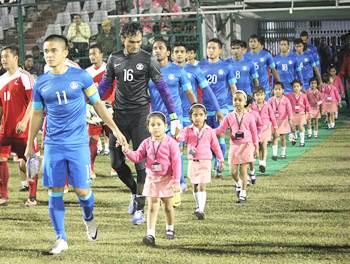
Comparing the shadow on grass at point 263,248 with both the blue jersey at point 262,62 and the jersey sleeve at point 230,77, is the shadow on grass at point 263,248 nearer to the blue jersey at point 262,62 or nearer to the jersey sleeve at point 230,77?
the jersey sleeve at point 230,77

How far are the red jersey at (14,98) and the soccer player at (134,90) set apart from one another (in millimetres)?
1927

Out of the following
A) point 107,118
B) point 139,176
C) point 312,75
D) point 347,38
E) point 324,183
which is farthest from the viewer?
point 347,38

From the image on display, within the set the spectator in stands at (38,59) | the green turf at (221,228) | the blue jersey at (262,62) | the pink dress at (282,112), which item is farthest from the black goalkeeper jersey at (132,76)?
the spectator in stands at (38,59)

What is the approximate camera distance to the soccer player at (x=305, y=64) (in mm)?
22719

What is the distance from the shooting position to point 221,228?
35.8ft

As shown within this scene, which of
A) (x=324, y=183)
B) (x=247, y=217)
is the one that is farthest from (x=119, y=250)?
(x=324, y=183)

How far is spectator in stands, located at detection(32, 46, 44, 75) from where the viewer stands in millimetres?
23987

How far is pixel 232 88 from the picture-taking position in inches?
613

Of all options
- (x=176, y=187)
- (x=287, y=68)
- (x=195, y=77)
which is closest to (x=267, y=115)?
(x=195, y=77)

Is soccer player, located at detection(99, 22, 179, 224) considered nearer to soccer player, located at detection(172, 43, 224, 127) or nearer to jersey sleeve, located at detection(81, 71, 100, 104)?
jersey sleeve, located at detection(81, 71, 100, 104)

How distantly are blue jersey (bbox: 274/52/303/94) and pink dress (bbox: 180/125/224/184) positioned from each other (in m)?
9.32

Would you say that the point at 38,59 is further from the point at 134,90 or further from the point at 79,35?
the point at 134,90

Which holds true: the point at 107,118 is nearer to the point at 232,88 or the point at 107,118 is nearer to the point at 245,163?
the point at 245,163

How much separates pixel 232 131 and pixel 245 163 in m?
0.52
